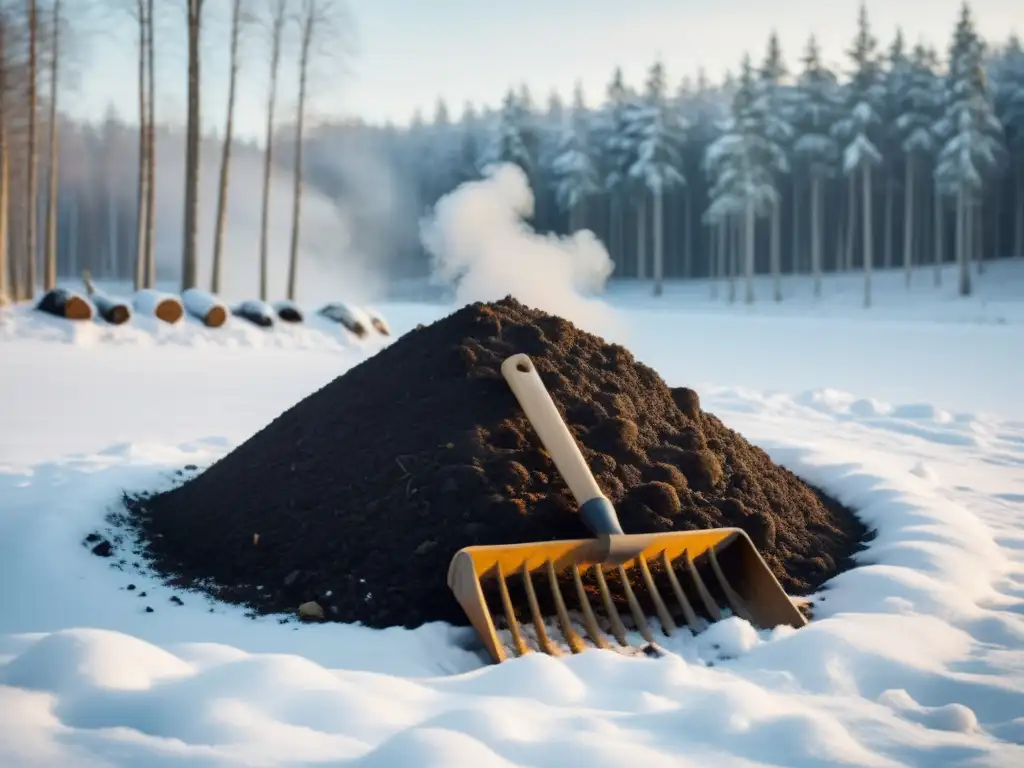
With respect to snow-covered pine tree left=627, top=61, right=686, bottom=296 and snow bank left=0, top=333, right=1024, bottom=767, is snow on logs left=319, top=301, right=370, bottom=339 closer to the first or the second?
snow bank left=0, top=333, right=1024, bottom=767

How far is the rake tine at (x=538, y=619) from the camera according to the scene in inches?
125

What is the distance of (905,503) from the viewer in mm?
5051

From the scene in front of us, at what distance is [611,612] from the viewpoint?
3445mm

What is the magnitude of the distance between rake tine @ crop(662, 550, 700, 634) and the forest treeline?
48.6 feet

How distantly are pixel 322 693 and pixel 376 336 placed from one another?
580 inches

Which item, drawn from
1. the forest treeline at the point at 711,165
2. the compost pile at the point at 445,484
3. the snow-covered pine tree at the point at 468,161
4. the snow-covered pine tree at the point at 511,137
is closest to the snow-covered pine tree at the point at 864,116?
the forest treeline at the point at 711,165

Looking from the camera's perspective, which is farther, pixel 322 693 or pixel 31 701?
pixel 322 693

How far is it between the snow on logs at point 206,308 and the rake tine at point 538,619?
12.4 metres

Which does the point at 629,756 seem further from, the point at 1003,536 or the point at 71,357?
the point at 71,357

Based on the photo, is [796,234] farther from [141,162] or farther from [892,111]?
[141,162]

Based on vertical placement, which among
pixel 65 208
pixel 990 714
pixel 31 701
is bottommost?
pixel 990 714

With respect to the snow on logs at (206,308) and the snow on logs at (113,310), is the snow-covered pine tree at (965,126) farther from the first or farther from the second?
the snow on logs at (113,310)

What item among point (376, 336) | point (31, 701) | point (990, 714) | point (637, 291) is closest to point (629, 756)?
→ point (990, 714)

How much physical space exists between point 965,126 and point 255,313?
82.8 feet
